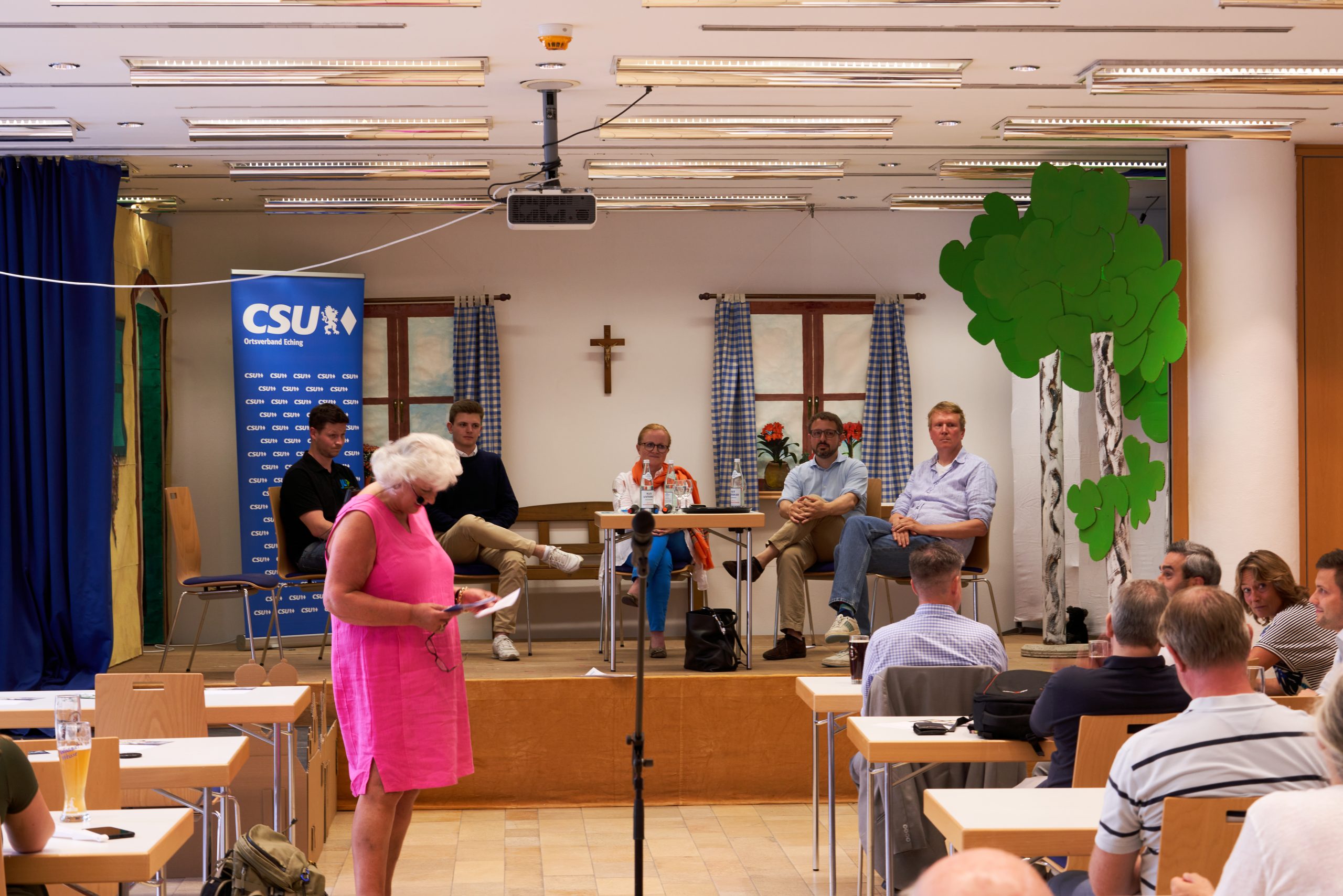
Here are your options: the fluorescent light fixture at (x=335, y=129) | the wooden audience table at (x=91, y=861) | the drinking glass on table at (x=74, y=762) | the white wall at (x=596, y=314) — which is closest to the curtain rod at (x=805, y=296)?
the white wall at (x=596, y=314)

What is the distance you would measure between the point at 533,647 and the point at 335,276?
2.78m

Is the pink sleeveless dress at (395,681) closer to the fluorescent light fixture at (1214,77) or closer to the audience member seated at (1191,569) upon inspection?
the audience member seated at (1191,569)

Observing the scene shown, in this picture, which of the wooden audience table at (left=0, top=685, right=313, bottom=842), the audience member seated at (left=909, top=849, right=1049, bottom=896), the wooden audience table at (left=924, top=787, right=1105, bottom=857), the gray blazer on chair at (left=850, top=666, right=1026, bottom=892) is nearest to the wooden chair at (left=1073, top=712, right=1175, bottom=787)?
the wooden audience table at (left=924, top=787, right=1105, bottom=857)

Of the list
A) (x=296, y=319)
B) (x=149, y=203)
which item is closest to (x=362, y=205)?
(x=296, y=319)

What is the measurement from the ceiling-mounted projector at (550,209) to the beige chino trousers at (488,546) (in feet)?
5.95

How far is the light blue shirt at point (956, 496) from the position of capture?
7.01m

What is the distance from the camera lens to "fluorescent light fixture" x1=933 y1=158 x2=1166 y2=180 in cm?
760

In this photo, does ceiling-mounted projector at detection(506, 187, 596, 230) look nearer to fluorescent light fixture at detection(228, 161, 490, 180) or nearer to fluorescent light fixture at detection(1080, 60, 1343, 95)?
fluorescent light fixture at detection(228, 161, 490, 180)

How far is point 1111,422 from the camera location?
7.24 meters

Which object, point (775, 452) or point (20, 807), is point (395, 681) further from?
Answer: point (775, 452)

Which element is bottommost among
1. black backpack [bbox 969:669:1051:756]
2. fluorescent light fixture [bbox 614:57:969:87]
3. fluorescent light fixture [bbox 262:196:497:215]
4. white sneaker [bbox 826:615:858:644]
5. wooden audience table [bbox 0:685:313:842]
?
white sneaker [bbox 826:615:858:644]

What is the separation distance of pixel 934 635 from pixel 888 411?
4827 mm

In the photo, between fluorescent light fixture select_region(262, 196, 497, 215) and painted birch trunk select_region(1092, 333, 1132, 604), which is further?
fluorescent light fixture select_region(262, 196, 497, 215)

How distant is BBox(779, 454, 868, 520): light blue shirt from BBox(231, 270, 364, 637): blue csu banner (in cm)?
291
